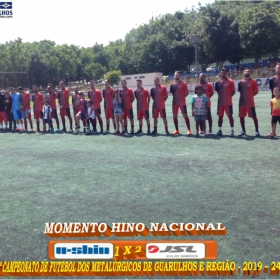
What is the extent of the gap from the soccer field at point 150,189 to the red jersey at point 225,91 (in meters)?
1.23

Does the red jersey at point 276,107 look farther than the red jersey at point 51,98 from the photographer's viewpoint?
No

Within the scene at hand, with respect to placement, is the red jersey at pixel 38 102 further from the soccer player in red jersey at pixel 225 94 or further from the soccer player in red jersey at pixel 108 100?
the soccer player in red jersey at pixel 225 94

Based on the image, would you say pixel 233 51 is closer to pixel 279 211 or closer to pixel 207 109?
pixel 207 109

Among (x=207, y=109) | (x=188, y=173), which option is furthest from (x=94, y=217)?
(x=207, y=109)

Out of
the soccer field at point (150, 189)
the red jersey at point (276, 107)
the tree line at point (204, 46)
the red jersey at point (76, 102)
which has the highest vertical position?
the tree line at point (204, 46)

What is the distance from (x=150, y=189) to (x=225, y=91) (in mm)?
5582

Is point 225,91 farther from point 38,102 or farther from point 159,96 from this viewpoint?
point 38,102

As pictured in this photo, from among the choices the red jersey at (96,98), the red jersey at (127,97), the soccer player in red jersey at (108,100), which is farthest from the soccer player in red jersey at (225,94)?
the red jersey at (96,98)

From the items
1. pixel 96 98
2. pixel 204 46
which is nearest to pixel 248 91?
pixel 96 98

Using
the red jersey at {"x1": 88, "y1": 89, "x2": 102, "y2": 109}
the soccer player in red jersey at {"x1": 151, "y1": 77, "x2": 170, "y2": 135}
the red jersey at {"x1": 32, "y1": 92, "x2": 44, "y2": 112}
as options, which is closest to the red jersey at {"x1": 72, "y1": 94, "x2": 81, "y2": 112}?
the red jersey at {"x1": 88, "y1": 89, "x2": 102, "y2": 109}

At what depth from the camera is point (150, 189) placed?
5.75 meters

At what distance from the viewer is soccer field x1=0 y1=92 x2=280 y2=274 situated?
4.18 m

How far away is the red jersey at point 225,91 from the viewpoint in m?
10.3

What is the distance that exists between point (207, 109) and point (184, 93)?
0.96m
